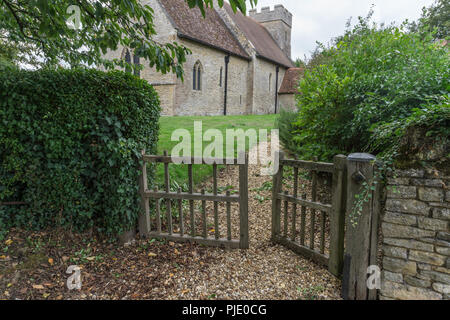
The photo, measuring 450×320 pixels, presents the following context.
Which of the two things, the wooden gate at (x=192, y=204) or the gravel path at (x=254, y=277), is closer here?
the gravel path at (x=254, y=277)

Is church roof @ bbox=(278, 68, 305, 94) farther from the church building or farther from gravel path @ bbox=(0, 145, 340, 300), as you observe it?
gravel path @ bbox=(0, 145, 340, 300)

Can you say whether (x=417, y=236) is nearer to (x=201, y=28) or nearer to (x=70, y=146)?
(x=70, y=146)

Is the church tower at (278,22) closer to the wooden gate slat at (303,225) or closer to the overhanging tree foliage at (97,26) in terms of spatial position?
the overhanging tree foliage at (97,26)

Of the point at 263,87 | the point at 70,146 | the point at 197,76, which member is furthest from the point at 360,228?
the point at 263,87

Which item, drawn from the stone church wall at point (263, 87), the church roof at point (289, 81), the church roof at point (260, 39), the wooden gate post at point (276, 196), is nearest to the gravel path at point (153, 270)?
the wooden gate post at point (276, 196)

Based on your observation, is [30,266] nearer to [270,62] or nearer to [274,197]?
[274,197]

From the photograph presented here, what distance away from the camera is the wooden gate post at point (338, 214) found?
113 inches

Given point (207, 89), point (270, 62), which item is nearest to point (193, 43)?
point (207, 89)

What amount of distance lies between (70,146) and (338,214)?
10.8ft

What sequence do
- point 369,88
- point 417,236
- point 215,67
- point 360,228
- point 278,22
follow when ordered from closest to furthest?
point 417,236
point 360,228
point 369,88
point 215,67
point 278,22

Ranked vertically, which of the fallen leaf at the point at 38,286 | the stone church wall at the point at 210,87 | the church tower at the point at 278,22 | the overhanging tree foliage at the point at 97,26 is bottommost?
the fallen leaf at the point at 38,286

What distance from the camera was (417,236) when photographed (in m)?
2.50

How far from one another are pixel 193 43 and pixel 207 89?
119 inches

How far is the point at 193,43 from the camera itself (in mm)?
15570
